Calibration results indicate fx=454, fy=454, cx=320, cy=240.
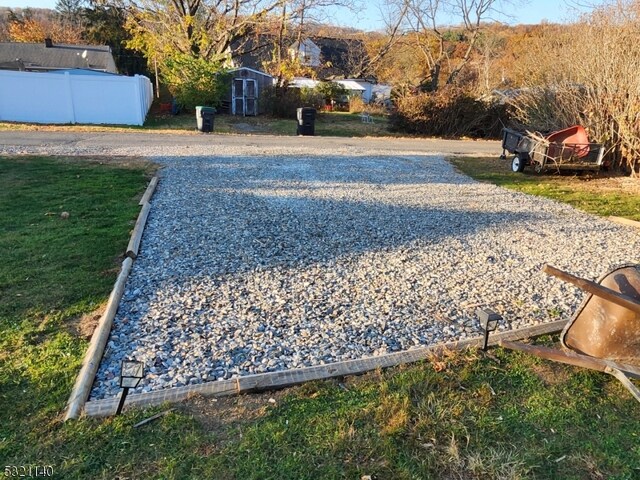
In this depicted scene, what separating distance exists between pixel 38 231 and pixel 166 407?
3.92 meters

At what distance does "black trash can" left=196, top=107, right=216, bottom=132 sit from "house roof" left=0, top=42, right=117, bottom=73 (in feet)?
51.9

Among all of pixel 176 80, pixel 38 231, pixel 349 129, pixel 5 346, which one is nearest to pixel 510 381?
pixel 5 346

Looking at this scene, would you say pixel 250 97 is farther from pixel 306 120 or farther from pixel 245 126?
pixel 306 120

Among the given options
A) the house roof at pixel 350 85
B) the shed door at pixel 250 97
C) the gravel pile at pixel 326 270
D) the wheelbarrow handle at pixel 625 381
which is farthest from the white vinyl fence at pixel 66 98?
the wheelbarrow handle at pixel 625 381

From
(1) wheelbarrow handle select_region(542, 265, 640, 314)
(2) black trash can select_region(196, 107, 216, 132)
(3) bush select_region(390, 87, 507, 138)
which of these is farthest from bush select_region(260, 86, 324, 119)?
(1) wheelbarrow handle select_region(542, 265, 640, 314)

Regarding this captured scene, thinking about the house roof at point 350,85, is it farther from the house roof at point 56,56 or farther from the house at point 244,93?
the house roof at point 56,56

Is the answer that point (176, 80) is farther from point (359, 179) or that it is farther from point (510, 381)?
point (510, 381)

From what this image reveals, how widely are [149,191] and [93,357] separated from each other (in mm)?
5102

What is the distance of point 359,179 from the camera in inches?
377

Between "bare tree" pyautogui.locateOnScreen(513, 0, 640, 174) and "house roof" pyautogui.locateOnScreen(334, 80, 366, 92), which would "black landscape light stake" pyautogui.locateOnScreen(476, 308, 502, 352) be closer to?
"bare tree" pyautogui.locateOnScreen(513, 0, 640, 174)

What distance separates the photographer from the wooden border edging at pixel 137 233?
478 centimetres

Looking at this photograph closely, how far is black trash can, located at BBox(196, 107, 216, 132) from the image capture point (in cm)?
1672

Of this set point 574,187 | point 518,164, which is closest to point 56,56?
point 518,164

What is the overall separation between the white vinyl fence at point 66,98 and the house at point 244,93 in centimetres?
602
